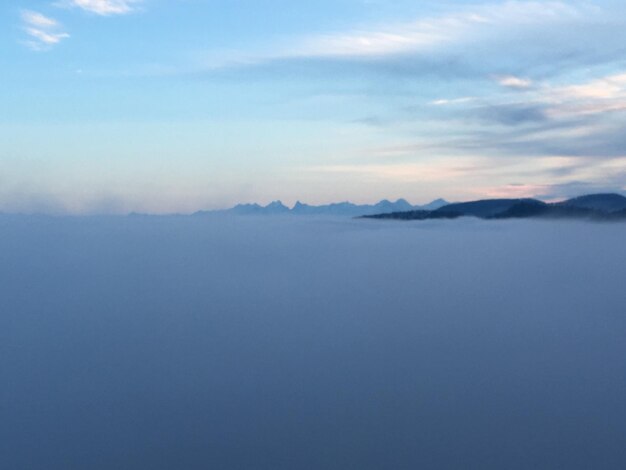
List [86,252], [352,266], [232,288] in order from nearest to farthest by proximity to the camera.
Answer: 1. [232,288]
2. [352,266]
3. [86,252]

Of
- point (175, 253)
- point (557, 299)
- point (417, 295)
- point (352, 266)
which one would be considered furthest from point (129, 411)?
point (175, 253)

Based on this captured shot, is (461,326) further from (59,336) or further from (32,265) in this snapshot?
(32,265)

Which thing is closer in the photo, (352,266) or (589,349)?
(589,349)

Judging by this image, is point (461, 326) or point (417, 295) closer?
point (461, 326)

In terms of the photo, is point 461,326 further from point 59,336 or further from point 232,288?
point 232,288

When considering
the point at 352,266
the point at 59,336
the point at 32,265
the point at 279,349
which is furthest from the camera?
the point at 32,265

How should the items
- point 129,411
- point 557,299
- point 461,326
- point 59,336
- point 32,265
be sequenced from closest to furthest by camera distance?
point 129,411 < point 59,336 < point 461,326 < point 557,299 < point 32,265

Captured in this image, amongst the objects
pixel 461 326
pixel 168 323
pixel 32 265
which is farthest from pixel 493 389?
pixel 32 265

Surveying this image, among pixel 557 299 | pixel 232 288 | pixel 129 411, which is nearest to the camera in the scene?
pixel 129 411

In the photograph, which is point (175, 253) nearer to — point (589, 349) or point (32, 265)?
point (32, 265)
